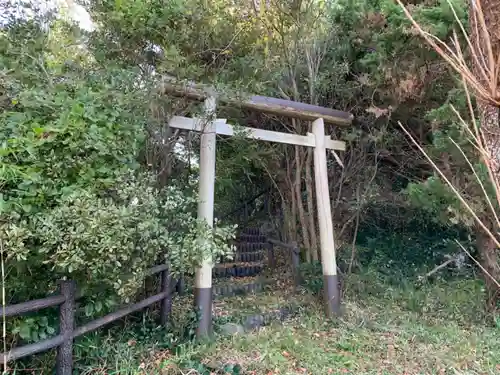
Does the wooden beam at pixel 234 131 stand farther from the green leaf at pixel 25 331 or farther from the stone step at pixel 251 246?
the stone step at pixel 251 246

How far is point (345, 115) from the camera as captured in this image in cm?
501

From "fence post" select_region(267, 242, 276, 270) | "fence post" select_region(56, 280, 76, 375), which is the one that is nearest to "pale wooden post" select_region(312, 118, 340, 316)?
"fence post" select_region(267, 242, 276, 270)

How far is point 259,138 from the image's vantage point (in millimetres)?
4367

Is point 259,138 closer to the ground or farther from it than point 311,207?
farther from it


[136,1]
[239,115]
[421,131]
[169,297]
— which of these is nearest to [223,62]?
[239,115]

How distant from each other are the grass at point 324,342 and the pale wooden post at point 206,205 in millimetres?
147

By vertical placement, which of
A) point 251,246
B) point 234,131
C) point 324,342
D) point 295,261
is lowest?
point 324,342

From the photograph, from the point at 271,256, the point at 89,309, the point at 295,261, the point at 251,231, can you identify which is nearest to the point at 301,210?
the point at 295,261

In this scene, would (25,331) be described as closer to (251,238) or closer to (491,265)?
(491,265)

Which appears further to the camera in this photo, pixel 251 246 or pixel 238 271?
pixel 251 246

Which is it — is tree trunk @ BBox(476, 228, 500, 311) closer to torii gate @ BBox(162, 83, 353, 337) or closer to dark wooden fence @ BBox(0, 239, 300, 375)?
torii gate @ BBox(162, 83, 353, 337)

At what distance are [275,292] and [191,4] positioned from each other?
3.63 m

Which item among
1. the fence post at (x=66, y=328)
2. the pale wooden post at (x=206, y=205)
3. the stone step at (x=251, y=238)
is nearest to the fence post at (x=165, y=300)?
the pale wooden post at (x=206, y=205)

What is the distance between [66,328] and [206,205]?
5.52ft
